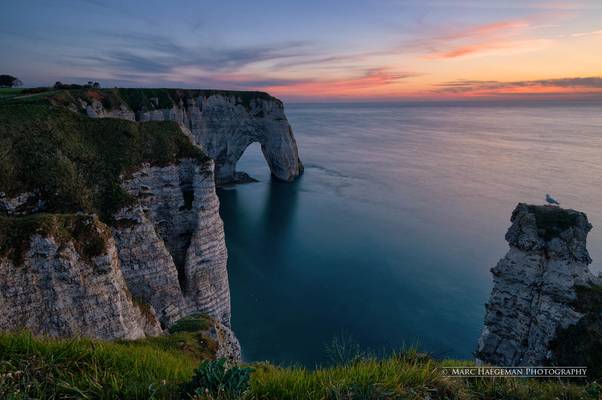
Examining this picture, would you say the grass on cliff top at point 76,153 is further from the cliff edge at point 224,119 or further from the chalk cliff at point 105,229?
the cliff edge at point 224,119

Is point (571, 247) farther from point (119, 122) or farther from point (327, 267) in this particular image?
point (119, 122)

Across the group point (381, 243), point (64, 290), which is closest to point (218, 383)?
point (64, 290)

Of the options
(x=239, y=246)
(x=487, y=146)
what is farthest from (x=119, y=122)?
(x=487, y=146)

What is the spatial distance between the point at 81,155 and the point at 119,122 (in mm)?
4439

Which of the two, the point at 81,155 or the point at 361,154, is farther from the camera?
the point at 361,154

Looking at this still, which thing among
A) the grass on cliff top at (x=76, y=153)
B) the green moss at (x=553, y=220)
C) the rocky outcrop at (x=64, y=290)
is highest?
the grass on cliff top at (x=76, y=153)

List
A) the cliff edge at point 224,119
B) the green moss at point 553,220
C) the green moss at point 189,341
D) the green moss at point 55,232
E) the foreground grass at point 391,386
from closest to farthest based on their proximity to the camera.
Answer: the foreground grass at point 391,386 → the green moss at point 189,341 → the green moss at point 55,232 → the green moss at point 553,220 → the cliff edge at point 224,119

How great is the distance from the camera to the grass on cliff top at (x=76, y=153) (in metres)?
21.6

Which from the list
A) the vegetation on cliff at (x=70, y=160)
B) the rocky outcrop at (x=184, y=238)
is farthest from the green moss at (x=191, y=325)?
the rocky outcrop at (x=184, y=238)

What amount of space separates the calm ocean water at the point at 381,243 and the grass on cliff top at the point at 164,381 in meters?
0.91

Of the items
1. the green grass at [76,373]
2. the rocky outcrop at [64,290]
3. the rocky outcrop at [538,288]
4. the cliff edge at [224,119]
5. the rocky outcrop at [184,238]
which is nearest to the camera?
the green grass at [76,373]

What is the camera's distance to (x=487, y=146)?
404ft

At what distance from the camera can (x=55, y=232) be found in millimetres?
16766

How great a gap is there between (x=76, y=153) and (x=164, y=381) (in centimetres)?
2431
